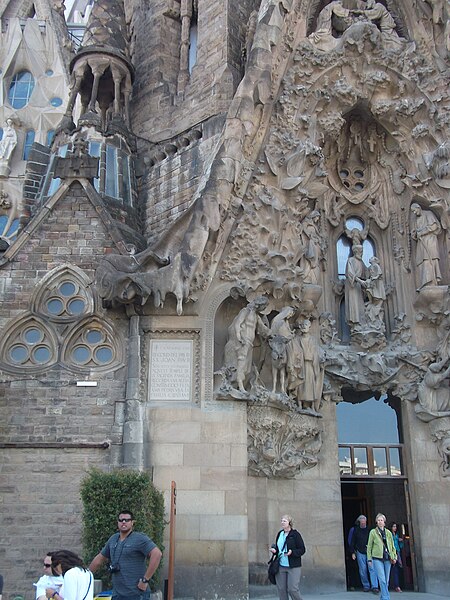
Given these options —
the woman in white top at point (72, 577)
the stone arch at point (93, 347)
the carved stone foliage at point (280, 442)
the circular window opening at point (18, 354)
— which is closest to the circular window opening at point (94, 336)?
the stone arch at point (93, 347)

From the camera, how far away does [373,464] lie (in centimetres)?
1336

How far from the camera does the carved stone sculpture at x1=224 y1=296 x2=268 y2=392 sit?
11.5 metres

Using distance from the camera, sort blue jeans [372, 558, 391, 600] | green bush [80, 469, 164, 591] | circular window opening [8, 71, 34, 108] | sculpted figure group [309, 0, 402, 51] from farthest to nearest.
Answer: circular window opening [8, 71, 34, 108]
sculpted figure group [309, 0, 402, 51]
blue jeans [372, 558, 391, 600]
green bush [80, 469, 164, 591]

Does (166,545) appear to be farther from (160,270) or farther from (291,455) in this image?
(160,270)

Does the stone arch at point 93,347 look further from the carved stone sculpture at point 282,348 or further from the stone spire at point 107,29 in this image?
the stone spire at point 107,29

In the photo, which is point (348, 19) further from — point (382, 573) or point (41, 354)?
point (382, 573)

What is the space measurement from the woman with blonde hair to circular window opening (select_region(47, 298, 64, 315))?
5.75 meters

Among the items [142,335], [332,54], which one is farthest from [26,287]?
[332,54]

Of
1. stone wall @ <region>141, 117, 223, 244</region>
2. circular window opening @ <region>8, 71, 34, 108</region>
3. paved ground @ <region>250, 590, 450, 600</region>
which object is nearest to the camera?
paved ground @ <region>250, 590, 450, 600</region>

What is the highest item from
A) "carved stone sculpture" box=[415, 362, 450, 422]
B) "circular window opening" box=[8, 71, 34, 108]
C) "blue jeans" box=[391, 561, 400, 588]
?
"circular window opening" box=[8, 71, 34, 108]

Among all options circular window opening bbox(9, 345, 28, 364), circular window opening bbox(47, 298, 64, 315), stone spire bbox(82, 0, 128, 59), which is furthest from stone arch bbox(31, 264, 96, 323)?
stone spire bbox(82, 0, 128, 59)

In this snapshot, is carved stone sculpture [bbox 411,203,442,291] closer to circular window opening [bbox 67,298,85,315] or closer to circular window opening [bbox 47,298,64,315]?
circular window opening [bbox 67,298,85,315]

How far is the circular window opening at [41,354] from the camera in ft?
38.1

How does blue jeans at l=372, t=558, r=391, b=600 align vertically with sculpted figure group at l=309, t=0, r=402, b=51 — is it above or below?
below
